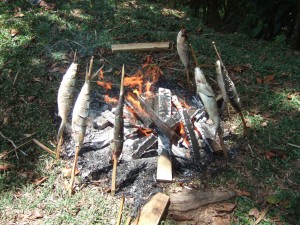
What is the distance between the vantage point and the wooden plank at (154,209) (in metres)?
2.62

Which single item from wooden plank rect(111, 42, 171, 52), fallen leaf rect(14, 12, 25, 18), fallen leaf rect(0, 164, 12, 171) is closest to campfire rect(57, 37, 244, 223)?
fallen leaf rect(0, 164, 12, 171)

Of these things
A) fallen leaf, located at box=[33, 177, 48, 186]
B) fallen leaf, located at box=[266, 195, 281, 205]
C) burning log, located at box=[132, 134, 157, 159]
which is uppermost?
burning log, located at box=[132, 134, 157, 159]

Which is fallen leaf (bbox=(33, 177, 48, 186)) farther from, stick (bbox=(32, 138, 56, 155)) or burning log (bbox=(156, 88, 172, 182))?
burning log (bbox=(156, 88, 172, 182))

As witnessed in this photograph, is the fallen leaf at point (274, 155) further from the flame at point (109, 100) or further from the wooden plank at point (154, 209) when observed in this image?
the flame at point (109, 100)

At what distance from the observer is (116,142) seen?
9.02ft

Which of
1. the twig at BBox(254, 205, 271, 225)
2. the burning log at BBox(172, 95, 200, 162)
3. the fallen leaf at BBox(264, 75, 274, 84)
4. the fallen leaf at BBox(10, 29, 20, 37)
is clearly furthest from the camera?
the fallen leaf at BBox(10, 29, 20, 37)

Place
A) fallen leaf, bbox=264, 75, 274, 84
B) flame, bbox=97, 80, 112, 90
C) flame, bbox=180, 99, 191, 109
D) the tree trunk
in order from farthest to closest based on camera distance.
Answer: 1. the tree trunk
2. fallen leaf, bbox=264, 75, 274, 84
3. flame, bbox=97, 80, 112, 90
4. flame, bbox=180, 99, 191, 109

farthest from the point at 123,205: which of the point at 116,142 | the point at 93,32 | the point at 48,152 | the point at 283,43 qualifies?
the point at 283,43

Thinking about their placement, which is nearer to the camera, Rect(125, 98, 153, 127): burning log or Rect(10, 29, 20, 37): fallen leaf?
Rect(125, 98, 153, 127): burning log

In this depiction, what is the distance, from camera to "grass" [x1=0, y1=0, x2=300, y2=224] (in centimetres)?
285

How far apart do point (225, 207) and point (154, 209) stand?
1.99 ft

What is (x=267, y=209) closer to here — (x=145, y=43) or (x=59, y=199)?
(x=59, y=199)

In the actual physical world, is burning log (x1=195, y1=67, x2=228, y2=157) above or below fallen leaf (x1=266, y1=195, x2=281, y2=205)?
above

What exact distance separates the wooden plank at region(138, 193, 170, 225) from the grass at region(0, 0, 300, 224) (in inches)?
11.4
